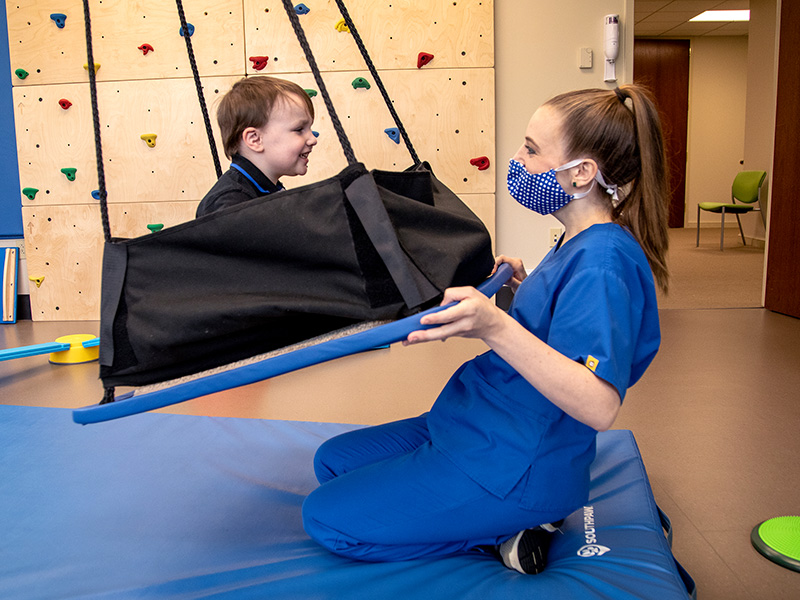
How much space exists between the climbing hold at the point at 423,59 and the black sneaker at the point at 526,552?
345 cm

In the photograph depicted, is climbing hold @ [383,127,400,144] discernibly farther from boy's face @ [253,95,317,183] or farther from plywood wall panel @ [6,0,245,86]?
boy's face @ [253,95,317,183]

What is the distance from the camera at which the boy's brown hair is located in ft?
6.05

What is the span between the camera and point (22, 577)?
1.21m

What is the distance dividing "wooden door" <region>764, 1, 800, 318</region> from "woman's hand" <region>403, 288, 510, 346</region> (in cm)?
377

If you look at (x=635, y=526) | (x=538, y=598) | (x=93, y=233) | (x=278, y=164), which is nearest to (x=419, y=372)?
(x=278, y=164)

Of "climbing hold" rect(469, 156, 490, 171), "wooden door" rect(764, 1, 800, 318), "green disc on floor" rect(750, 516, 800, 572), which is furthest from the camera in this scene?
"climbing hold" rect(469, 156, 490, 171)

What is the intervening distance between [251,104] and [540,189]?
99cm

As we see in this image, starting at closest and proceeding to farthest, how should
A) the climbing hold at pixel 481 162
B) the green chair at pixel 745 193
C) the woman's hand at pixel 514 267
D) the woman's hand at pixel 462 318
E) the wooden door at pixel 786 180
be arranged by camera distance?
the woman's hand at pixel 462 318
the woman's hand at pixel 514 267
the wooden door at pixel 786 180
the climbing hold at pixel 481 162
the green chair at pixel 745 193

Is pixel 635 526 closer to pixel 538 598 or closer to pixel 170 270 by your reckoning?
pixel 538 598

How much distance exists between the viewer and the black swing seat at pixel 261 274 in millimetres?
1060

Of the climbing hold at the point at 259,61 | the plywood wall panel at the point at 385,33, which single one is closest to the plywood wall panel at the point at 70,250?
the climbing hold at the point at 259,61

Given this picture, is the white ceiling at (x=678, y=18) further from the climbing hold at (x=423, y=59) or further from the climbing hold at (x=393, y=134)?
the climbing hold at (x=393, y=134)

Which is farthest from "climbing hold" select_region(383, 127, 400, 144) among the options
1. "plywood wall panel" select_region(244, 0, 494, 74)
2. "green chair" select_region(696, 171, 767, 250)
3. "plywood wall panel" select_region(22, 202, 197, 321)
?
"green chair" select_region(696, 171, 767, 250)

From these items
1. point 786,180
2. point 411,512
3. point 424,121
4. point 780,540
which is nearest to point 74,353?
point 424,121
